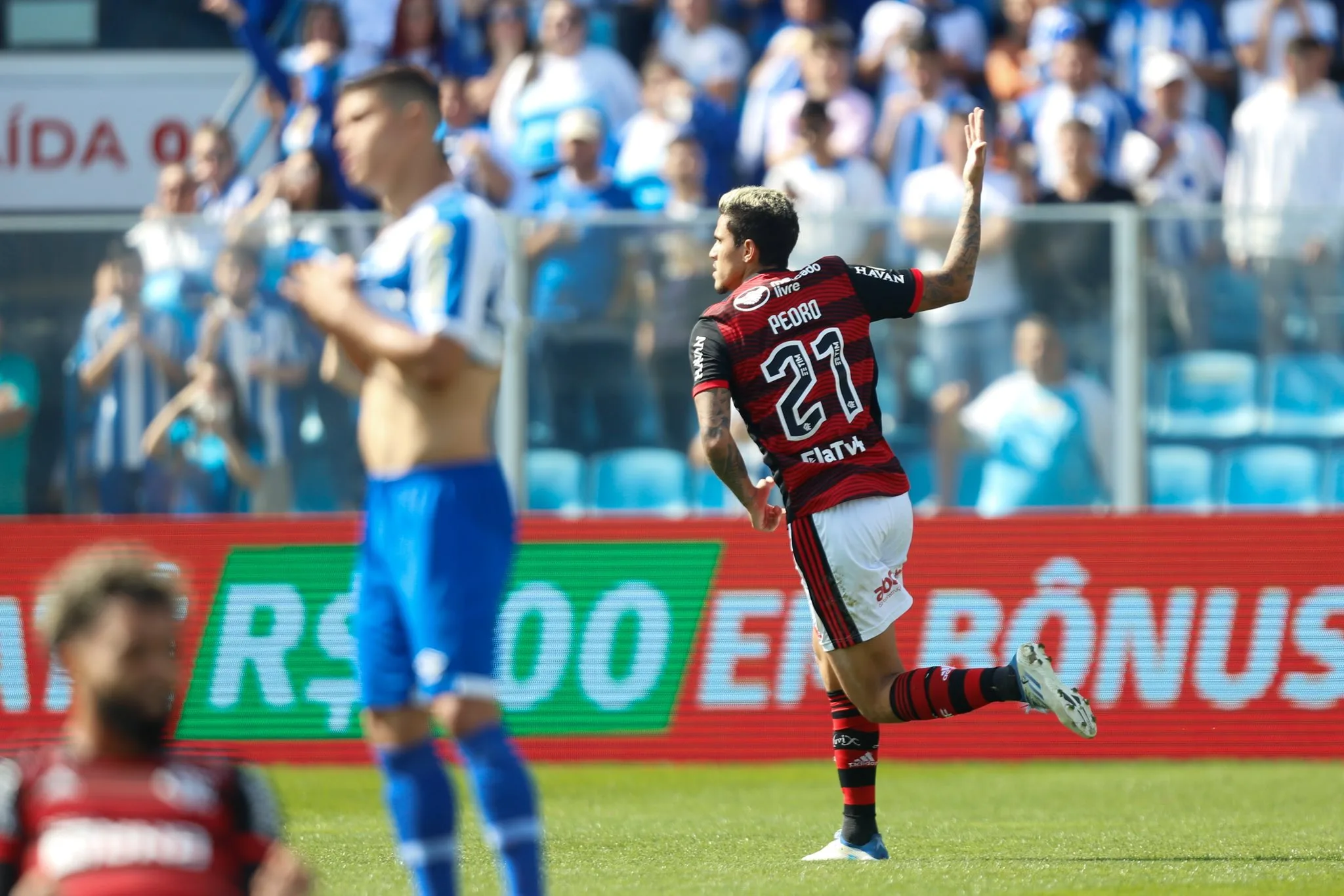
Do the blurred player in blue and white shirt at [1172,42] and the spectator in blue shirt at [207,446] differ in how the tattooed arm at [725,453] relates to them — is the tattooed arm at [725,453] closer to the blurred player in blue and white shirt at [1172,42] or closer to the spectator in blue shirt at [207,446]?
the spectator in blue shirt at [207,446]

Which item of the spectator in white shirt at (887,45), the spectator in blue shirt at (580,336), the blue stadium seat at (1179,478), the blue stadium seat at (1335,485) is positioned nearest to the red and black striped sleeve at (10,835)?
the spectator in blue shirt at (580,336)

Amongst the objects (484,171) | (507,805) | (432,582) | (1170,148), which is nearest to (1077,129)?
(1170,148)

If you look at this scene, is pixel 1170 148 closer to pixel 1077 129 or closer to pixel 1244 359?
pixel 1077 129

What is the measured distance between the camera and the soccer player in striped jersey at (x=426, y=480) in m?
4.62

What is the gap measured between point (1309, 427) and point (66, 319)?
6.97 meters

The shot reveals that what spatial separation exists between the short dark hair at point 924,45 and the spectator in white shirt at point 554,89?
1.96 meters

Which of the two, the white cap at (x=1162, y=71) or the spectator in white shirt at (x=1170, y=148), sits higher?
the white cap at (x=1162, y=71)

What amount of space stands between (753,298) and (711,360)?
0.27m

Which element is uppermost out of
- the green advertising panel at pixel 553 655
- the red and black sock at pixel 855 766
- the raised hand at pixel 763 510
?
the raised hand at pixel 763 510

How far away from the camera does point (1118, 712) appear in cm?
1066

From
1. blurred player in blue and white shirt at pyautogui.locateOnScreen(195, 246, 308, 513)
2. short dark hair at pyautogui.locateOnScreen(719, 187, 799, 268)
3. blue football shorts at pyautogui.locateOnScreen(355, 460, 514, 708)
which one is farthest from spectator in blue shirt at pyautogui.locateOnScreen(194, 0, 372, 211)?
blue football shorts at pyautogui.locateOnScreen(355, 460, 514, 708)

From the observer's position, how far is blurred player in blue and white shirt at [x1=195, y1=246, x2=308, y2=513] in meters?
10.9

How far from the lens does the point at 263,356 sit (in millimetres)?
10898

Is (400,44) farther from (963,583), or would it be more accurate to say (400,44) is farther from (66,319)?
(963,583)
